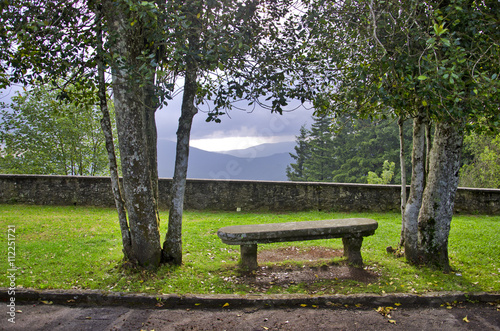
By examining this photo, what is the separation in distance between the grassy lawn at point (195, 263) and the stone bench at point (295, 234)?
0.99 ft

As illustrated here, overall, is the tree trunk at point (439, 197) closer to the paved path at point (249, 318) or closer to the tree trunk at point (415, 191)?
the tree trunk at point (415, 191)

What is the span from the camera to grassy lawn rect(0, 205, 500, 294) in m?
4.46

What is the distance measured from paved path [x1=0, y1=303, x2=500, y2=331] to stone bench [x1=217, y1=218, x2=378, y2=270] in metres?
1.07

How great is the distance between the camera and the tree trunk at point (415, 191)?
5.36 m

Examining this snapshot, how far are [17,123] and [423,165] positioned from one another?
22464 millimetres

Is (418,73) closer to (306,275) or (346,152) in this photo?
(306,275)

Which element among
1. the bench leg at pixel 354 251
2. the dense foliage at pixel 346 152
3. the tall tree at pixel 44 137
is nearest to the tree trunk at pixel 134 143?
the bench leg at pixel 354 251

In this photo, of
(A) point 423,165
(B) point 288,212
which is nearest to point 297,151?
(B) point 288,212

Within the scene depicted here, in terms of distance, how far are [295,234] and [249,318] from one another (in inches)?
59.5

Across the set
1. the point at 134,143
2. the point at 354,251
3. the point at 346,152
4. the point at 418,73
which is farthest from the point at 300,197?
the point at 346,152

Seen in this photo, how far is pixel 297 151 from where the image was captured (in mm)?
44250

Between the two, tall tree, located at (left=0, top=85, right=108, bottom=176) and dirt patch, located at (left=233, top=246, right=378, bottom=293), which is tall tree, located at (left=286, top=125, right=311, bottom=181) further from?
dirt patch, located at (left=233, top=246, right=378, bottom=293)

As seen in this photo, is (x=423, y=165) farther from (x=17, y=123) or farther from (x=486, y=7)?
(x=17, y=123)

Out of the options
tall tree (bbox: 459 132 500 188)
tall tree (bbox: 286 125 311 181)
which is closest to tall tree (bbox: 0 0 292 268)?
tall tree (bbox: 459 132 500 188)
